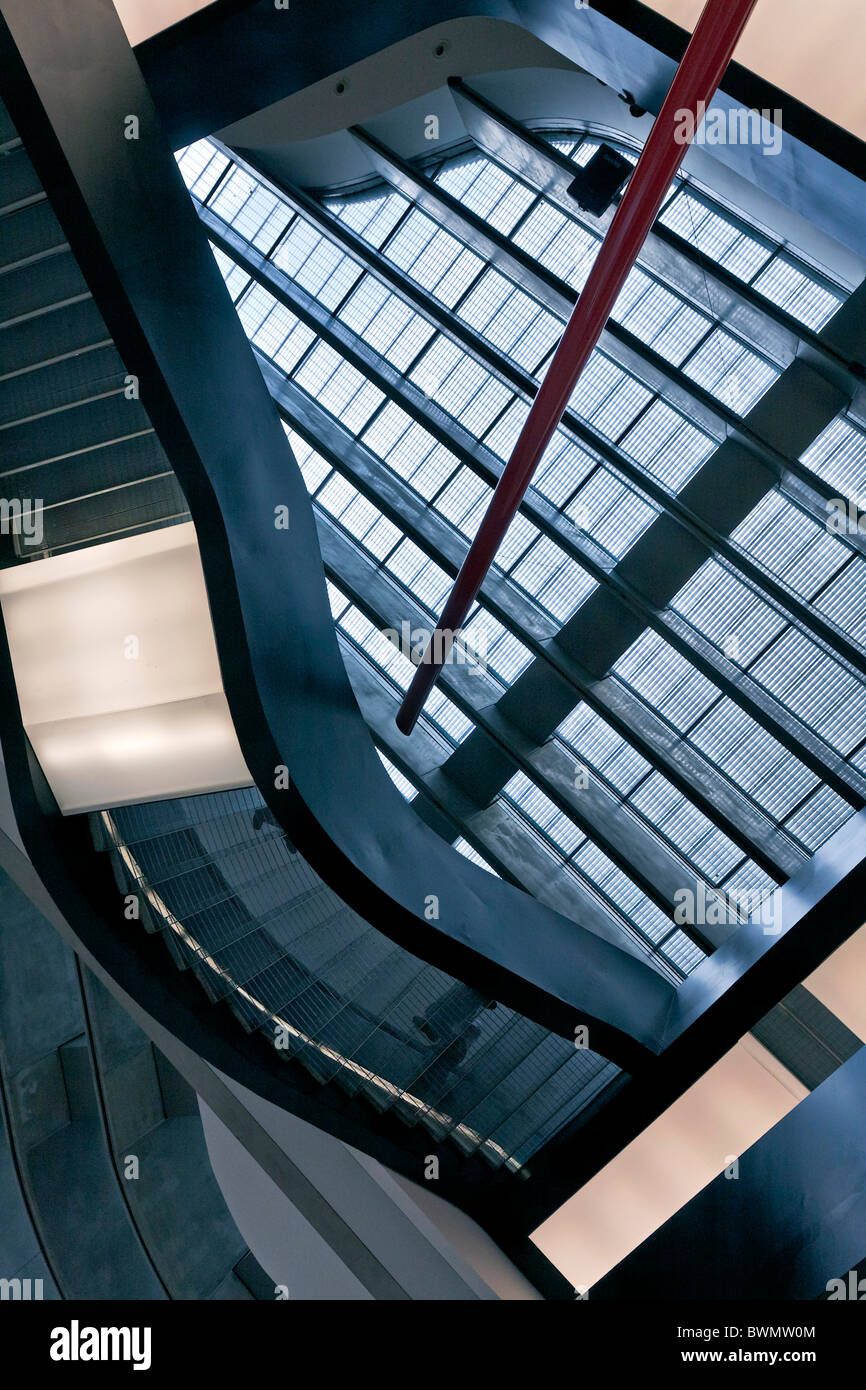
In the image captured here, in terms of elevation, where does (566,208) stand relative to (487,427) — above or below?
above

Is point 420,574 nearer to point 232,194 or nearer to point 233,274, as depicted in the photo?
point 233,274

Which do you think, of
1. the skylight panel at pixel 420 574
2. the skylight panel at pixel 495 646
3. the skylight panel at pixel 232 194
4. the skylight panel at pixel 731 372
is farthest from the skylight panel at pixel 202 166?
the skylight panel at pixel 731 372

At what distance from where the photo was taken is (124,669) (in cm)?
609

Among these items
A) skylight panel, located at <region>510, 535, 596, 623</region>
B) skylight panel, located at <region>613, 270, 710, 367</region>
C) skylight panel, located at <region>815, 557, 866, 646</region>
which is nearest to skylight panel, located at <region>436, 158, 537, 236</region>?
skylight panel, located at <region>613, 270, 710, 367</region>

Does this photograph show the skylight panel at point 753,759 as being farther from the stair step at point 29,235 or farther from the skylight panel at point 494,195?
the stair step at point 29,235

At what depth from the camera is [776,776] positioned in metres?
12.8

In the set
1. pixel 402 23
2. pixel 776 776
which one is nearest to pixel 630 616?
pixel 776 776

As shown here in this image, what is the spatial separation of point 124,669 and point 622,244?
3.82 metres

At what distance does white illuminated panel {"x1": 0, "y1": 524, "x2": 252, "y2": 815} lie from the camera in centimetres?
591

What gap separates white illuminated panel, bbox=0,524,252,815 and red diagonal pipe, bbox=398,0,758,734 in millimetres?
2581

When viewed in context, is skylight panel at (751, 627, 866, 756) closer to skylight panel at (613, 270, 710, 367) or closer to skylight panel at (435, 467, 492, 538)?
skylight panel at (613, 270, 710, 367)
